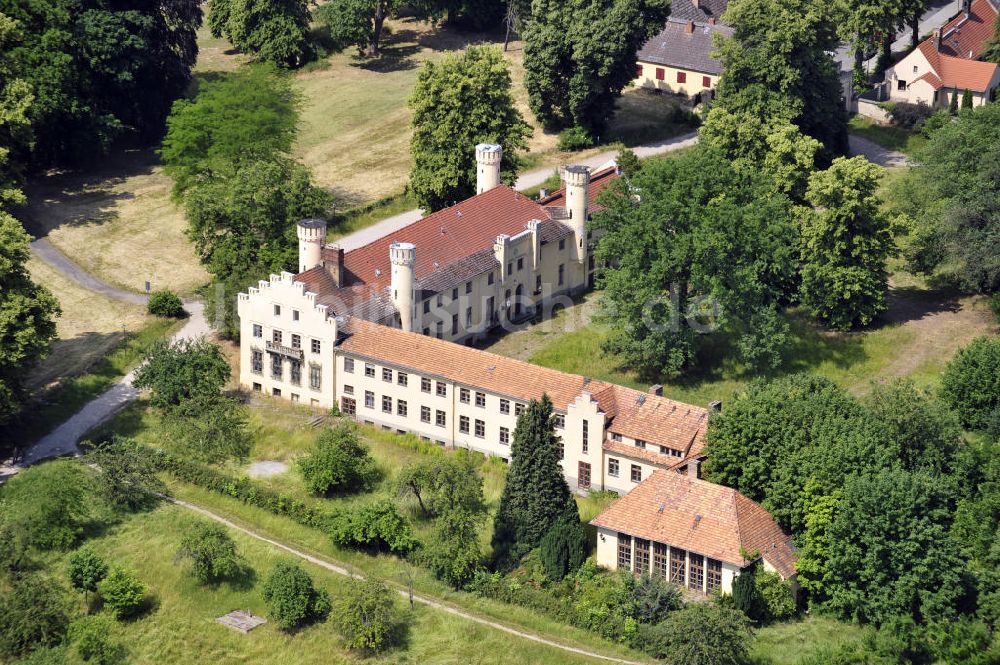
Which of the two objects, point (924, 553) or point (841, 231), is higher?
point (841, 231)

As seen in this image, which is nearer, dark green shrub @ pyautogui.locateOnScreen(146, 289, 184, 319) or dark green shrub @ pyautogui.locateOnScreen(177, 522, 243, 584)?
dark green shrub @ pyautogui.locateOnScreen(177, 522, 243, 584)

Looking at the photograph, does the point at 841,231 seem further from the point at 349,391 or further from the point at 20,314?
the point at 20,314

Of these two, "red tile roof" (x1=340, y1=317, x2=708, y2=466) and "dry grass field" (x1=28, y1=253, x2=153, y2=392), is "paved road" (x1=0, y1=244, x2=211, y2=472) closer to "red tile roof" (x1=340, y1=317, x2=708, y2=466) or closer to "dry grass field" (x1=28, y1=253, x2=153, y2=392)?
"dry grass field" (x1=28, y1=253, x2=153, y2=392)

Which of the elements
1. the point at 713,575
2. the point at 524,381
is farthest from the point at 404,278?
the point at 713,575

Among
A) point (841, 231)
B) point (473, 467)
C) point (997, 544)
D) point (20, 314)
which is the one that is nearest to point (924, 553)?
point (997, 544)

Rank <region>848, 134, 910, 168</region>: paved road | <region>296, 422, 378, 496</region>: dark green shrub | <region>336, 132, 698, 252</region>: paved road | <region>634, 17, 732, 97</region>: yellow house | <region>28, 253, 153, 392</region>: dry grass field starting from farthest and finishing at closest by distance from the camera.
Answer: <region>634, 17, 732, 97</region>: yellow house
<region>848, 134, 910, 168</region>: paved road
<region>336, 132, 698, 252</region>: paved road
<region>28, 253, 153, 392</region>: dry grass field
<region>296, 422, 378, 496</region>: dark green shrub

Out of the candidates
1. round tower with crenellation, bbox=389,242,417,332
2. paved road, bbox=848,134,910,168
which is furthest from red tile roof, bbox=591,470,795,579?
paved road, bbox=848,134,910,168
